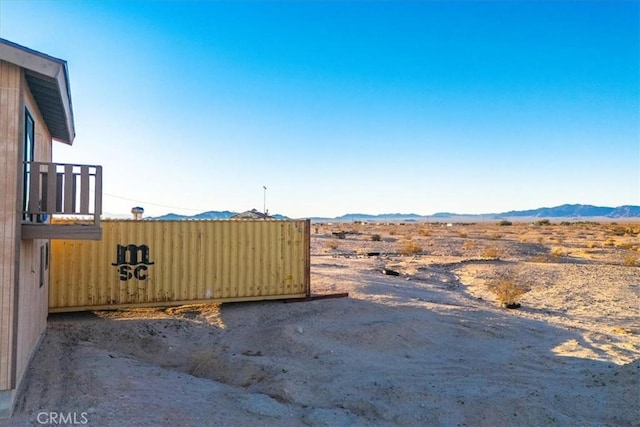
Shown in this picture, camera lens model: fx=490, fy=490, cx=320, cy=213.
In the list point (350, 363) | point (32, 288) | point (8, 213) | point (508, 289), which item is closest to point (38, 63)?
point (8, 213)

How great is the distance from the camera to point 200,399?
8117mm

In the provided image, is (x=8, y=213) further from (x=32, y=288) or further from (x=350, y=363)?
(x=350, y=363)

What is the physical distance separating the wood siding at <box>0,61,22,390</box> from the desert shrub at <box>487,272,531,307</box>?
590 inches

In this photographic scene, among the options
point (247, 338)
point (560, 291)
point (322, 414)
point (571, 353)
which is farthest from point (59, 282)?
point (560, 291)

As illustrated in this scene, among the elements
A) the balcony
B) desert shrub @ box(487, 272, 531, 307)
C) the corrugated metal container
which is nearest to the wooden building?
the balcony

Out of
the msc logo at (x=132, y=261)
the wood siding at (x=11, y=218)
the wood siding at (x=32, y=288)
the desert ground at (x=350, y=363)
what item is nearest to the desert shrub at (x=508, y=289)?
the desert ground at (x=350, y=363)

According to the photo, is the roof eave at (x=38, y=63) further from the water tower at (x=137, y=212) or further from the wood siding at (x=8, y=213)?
the water tower at (x=137, y=212)

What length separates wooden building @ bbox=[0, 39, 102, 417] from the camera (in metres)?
7.26

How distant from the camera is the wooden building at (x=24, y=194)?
726cm

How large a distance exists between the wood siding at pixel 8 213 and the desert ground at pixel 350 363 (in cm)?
94

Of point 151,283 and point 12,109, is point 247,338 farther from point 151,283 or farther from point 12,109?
point 12,109

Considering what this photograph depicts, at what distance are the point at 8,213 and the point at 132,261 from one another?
23.2ft

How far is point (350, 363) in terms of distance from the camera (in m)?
10.5

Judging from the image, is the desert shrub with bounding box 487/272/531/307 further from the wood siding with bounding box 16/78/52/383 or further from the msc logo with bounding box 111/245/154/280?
the wood siding with bounding box 16/78/52/383
